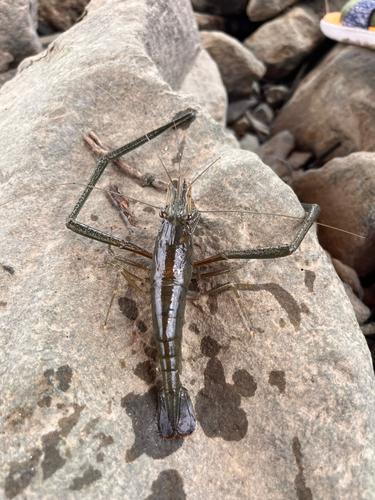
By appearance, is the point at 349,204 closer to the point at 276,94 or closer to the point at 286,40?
the point at 276,94

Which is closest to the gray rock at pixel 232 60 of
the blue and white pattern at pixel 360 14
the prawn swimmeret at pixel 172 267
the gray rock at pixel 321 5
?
the gray rock at pixel 321 5

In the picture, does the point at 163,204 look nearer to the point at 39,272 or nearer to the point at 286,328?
the point at 39,272

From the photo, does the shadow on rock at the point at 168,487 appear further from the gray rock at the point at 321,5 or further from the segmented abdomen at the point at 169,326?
the gray rock at the point at 321,5

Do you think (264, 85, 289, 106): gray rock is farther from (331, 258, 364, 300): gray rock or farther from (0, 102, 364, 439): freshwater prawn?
(0, 102, 364, 439): freshwater prawn

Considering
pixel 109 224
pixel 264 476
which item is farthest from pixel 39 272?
pixel 264 476

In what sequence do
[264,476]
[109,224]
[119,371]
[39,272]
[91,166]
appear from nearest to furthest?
[264,476] < [119,371] < [39,272] < [109,224] < [91,166]

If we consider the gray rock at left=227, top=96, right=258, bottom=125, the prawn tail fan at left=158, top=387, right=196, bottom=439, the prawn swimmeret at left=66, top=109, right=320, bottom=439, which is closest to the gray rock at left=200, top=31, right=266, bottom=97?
the gray rock at left=227, top=96, right=258, bottom=125
